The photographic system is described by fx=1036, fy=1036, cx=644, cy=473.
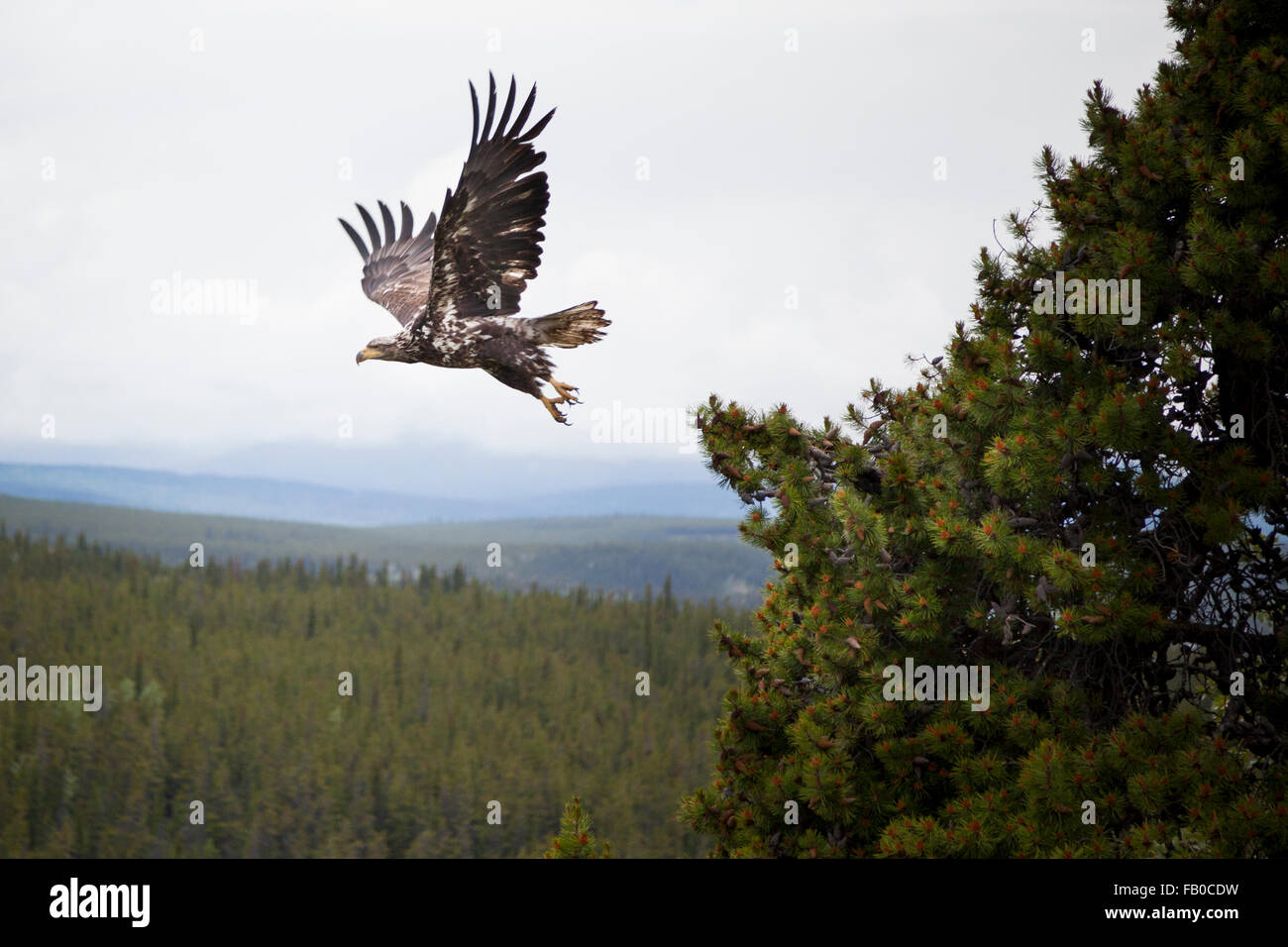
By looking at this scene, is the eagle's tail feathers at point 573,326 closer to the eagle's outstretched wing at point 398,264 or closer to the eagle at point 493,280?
the eagle at point 493,280

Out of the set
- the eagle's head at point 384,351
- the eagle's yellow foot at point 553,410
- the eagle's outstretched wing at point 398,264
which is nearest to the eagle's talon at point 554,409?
the eagle's yellow foot at point 553,410

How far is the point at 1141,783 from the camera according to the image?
6352 millimetres

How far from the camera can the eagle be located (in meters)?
5.00

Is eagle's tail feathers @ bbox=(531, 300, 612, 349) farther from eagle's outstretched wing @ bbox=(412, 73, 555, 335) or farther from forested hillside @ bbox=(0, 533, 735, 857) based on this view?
forested hillside @ bbox=(0, 533, 735, 857)

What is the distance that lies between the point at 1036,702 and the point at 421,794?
3898 inches

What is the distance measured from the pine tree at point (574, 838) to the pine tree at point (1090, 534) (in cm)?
145

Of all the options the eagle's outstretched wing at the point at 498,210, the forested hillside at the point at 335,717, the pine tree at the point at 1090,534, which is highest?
the eagle's outstretched wing at the point at 498,210

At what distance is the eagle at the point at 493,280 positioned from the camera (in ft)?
16.4

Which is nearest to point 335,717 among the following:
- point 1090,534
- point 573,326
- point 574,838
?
point 574,838

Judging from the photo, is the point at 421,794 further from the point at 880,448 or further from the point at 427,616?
the point at 880,448

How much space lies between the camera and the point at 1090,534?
7.27 metres

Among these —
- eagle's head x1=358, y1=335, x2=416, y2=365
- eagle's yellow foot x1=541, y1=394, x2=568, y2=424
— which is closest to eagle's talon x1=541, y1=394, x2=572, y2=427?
eagle's yellow foot x1=541, y1=394, x2=568, y2=424
